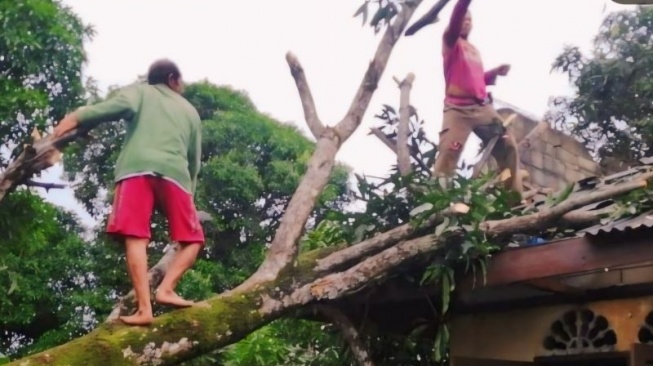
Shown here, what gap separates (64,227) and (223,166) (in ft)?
9.63

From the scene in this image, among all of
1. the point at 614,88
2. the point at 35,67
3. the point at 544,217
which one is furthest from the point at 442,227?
the point at 614,88

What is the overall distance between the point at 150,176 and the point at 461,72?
293 centimetres

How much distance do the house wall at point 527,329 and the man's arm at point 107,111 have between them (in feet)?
9.08

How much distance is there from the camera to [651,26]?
44.4ft

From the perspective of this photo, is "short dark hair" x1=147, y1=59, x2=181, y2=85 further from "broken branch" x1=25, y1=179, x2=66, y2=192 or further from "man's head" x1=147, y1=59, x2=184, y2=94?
"broken branch" x1=25, y1=179, x2=66, y2=192

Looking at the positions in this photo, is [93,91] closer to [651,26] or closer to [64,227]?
[64,227]

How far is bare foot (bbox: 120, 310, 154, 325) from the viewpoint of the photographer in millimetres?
4445

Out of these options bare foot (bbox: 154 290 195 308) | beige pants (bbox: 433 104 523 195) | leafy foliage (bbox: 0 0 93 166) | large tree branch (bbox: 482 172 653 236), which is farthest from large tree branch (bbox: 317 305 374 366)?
leafy foliage (bbox: 0 0 93 166)

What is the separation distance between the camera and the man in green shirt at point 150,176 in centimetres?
450

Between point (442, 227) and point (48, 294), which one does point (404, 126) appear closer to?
point (442, 227)

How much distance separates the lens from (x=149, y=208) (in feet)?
15.1

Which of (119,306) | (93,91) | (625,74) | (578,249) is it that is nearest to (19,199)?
(93,91)

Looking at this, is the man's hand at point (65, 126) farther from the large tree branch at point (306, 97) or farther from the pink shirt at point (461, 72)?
the pink shirt at point (461, 72)

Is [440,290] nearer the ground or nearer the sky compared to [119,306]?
nearer the sky
